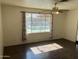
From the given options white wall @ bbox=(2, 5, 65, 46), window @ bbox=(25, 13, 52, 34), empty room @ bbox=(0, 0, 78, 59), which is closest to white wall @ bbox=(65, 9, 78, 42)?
empty room @ bbox=(0, 0, 78, 59)

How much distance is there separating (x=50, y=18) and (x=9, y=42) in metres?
2.95

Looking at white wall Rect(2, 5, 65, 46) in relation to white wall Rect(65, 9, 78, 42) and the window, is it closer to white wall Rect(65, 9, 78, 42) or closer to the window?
the window

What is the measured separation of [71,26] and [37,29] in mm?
2259

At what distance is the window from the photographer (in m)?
5.56

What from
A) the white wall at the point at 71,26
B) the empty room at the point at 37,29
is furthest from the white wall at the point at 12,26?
the white wall at the point at 71,26

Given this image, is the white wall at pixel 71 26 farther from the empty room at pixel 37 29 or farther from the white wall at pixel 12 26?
the white wall at pixel 12 26

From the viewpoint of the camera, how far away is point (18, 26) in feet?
17.2

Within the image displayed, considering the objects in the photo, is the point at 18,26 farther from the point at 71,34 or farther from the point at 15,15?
the point at 71,34

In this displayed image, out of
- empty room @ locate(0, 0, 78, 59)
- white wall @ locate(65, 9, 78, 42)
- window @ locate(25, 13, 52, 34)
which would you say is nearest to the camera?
empty room @ locate(0, 0, 78, 59)

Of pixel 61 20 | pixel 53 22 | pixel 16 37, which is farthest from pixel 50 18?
pixel 16 37

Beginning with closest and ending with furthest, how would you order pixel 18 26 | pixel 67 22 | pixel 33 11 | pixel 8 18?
pixel 8 18 < pixel 18 26 < pixel 33 11 < pixel 67 22

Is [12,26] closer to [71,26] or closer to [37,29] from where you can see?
[37,29]

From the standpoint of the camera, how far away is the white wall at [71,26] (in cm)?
599

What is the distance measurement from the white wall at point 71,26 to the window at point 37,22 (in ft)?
4.34
